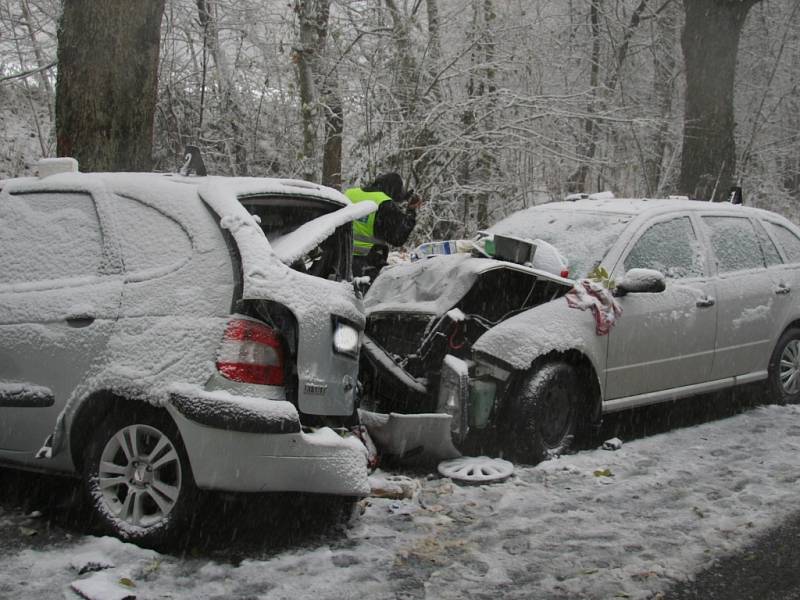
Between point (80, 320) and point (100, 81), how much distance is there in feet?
11.5

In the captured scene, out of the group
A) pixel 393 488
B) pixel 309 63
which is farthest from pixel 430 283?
pixel 309 63

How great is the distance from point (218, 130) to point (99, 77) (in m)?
7.50

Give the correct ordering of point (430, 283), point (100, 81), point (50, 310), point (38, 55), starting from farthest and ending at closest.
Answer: point (38, 55) < point (100, 81) < point (430, 283) < point (50, 310)

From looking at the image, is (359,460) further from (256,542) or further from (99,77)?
(99,77)

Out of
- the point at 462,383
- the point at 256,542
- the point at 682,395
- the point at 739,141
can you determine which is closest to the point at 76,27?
the point at 462,383

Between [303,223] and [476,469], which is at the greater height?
[303,223]

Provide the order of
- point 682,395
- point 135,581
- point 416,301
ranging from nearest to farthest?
point 135,581 → point 416,301 → point 682,395

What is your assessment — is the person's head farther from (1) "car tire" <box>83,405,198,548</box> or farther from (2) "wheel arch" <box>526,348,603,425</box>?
(1) "car tire" <box>83,405,198,548</box>

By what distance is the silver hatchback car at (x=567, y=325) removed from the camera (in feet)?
19.4

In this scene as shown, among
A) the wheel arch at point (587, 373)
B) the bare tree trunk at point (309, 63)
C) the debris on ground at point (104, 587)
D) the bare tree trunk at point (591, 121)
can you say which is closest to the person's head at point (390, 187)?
the wheel arch at point (587, 373)

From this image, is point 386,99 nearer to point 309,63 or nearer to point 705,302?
point 309,63

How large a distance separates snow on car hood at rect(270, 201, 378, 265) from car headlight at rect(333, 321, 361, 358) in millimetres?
391

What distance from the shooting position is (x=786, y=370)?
27.0 ft

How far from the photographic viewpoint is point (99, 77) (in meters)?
7.25
